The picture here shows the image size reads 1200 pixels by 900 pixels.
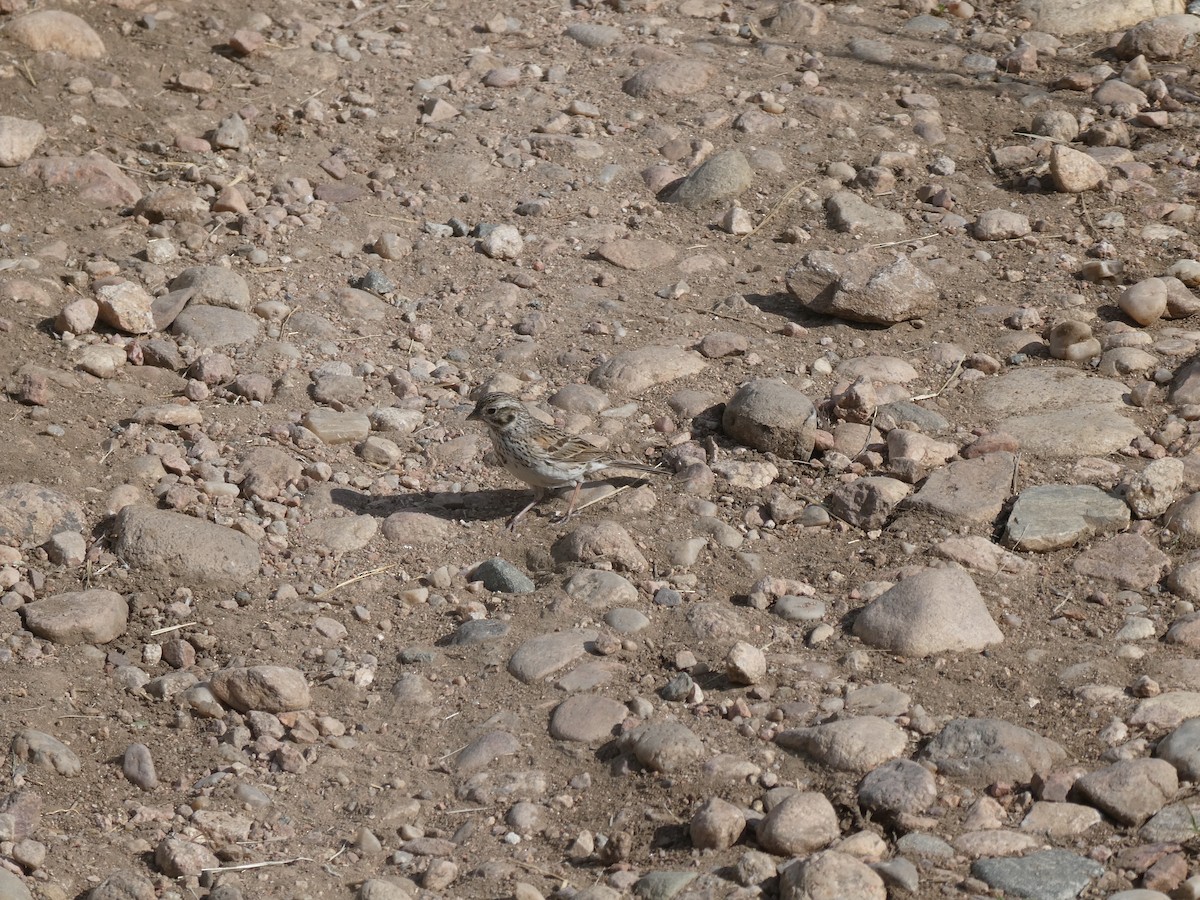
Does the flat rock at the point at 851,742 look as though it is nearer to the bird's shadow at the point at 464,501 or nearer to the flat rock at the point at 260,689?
the flat rock at the point at 260,689

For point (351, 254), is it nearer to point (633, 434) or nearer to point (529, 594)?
point (633, 434)

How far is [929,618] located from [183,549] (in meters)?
3.48

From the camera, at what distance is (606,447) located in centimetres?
791

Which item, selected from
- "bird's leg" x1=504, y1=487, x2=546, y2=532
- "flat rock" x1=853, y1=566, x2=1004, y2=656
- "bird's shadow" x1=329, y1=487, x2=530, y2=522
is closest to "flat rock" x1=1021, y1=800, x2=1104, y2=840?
"flat rock" x1=853, y1=566, x2=1004, y2=656

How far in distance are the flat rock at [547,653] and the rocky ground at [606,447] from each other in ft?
0.07

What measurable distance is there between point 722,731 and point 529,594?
1413 mm

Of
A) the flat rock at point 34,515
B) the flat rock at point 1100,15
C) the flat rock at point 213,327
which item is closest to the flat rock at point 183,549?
the flat rock at point 34,515

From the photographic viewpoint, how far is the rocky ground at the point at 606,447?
5.32 m

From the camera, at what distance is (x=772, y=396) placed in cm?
770

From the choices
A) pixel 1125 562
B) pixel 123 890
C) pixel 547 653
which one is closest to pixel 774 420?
pixel 1125 562

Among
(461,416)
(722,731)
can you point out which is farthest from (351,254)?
(722,731)

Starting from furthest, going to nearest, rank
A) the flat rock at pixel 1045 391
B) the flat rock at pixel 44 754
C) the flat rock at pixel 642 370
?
the flat rock at pixel 642 370 < the flat rock at pixel 1045 391 < the flat rock at pixel 44 754

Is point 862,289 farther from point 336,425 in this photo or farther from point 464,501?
point 336,425

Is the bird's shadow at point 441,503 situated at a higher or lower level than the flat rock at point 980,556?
lower
